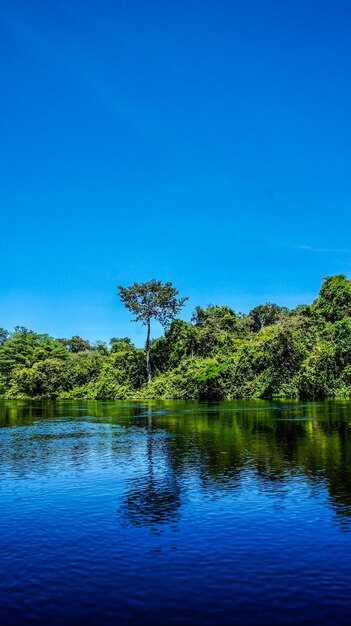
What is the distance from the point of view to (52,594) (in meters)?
9.97

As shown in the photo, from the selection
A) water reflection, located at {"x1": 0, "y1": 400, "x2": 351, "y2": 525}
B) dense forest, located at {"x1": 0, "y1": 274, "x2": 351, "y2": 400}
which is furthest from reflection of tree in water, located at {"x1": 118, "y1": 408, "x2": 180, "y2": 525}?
dense forest, located at {"x1": 0, "y1": 274, "x2": 351, "y2": 400}

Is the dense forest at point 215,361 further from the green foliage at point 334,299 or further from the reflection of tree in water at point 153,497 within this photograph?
the reflection of tree in water at point 153,497

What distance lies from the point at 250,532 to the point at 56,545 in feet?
15.8

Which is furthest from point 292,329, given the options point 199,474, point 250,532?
point 250,532

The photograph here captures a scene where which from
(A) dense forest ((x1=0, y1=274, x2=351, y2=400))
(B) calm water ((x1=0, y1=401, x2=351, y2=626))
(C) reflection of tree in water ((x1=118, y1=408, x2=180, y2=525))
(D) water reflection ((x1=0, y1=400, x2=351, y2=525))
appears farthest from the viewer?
(A) dense forest ((x1=0, y1=274, x2=351, y2=400))

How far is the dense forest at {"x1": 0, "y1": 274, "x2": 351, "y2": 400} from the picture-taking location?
81625mm

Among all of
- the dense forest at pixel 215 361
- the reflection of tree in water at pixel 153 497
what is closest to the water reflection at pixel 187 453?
the reflection of tree in water at pixel 153 497

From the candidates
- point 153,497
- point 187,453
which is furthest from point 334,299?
point 153,497

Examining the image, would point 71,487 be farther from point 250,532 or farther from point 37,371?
point 37,371

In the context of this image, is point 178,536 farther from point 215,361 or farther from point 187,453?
point 215,361

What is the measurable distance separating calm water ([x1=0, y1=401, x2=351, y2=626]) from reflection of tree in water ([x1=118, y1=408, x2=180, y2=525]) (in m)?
0.06

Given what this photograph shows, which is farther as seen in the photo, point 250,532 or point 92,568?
point 250,532

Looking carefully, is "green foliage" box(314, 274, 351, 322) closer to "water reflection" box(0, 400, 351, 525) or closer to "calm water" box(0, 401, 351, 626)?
"water reflection" box(0, 400, 351, 525)

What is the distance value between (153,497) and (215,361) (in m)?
77.6
